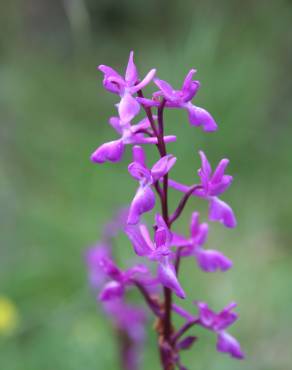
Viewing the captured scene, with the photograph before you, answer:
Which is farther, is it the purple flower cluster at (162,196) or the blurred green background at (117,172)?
the blurred green background at (117,172)

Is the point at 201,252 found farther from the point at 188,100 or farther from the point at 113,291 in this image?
the point at 188,100

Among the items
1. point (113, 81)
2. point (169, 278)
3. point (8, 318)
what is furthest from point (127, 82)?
point (8, 318)

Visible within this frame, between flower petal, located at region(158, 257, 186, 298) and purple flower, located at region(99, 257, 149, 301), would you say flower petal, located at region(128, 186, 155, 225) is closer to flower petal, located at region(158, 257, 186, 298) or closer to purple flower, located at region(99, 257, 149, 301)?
flower petal, located at region(158, 257, 186, 298)

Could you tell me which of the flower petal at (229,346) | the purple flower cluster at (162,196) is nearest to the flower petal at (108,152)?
the purple flower cluster at (162,196)

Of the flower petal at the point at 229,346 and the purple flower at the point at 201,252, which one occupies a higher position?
the purple flower at the point at 201,252

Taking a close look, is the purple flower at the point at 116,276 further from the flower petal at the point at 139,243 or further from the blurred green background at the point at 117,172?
the blurred green background at the point at 117,172

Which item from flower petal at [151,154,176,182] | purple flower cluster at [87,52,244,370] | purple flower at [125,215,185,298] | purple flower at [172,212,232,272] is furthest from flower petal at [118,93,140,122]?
purple flower at [172,212,232,272]
